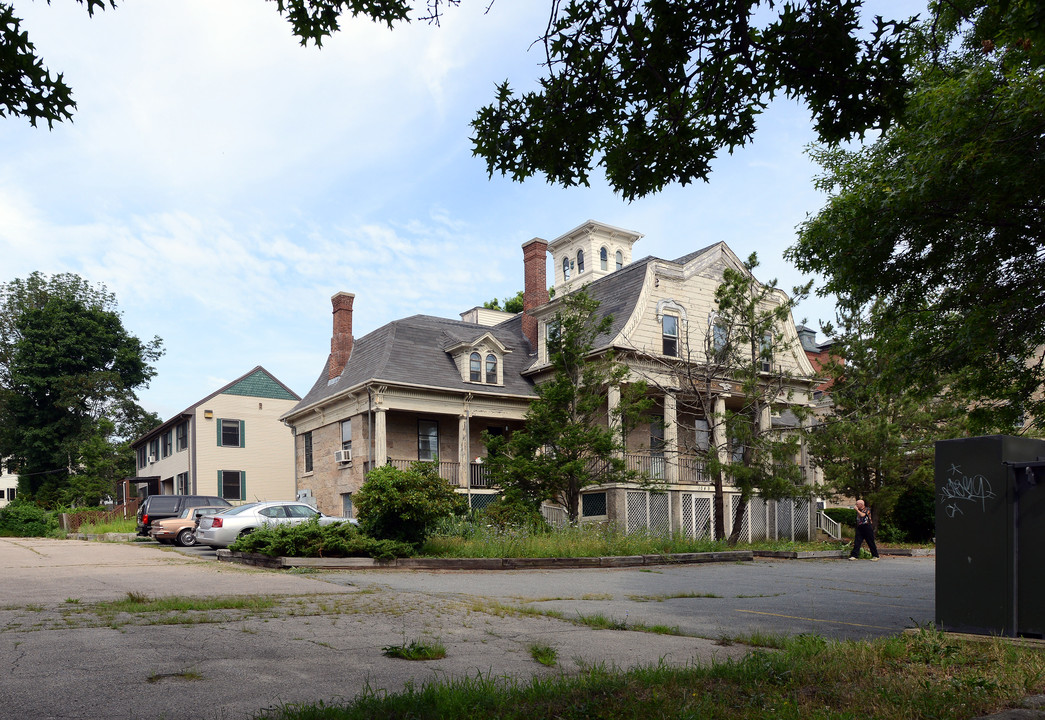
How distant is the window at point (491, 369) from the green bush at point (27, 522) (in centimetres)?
1985

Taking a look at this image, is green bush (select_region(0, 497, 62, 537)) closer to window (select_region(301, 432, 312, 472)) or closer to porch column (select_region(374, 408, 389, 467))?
window (select_region(301, 432, 312, 472))

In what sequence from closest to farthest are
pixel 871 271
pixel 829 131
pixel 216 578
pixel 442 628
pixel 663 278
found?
pixel 829 131 → pixel 442 628 → pixel 871 271 → pixel 216 578 → pixel 663 278

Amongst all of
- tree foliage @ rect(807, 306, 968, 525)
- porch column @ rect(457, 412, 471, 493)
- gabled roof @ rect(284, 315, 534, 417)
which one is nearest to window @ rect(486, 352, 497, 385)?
gabled roof @ rect(284, 315, 534, 417)

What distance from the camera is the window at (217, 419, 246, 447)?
42938 mm

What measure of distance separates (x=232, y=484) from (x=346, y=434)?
46.3 ft

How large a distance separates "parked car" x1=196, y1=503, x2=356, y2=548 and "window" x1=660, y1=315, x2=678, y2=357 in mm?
13329

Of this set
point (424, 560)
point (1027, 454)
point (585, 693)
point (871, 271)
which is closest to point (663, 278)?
point (424, 560)

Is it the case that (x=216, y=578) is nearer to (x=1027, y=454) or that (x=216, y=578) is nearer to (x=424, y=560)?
(x=424, y=560)

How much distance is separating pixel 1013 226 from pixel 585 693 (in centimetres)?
893

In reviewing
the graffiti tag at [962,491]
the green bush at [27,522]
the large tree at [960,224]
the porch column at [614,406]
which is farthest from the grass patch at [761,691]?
the green bush at [27,522]

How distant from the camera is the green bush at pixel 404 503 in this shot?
17281 millimetres

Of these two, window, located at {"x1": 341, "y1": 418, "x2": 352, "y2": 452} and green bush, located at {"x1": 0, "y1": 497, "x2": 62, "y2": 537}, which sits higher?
window, located at {"x1": 341, "y1": 418, "x2": 352, "y2": 452}

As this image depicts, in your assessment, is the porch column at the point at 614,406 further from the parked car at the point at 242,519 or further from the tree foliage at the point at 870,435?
the parked car at the point at 242,519

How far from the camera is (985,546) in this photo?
732 cm
